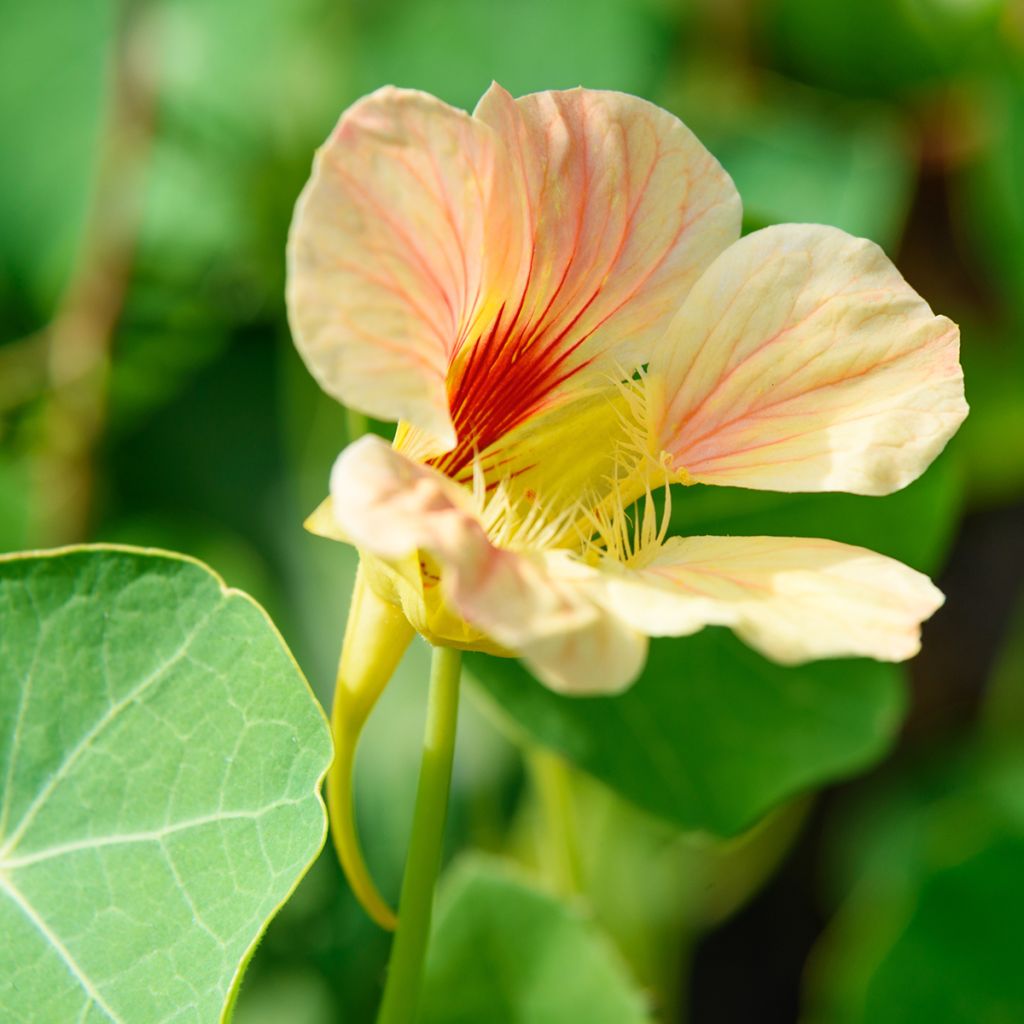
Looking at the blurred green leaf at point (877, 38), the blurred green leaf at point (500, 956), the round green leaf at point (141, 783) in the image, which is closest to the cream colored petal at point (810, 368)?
the round green leaf at point (141, 783)

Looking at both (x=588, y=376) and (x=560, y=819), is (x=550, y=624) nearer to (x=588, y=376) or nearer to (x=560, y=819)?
(x=588, y=376)

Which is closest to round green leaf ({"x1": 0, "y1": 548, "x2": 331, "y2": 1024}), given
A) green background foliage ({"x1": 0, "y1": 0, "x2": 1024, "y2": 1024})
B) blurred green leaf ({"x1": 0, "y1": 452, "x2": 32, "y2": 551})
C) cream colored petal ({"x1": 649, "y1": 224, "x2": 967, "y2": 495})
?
cream colored petal ({"x1": 649, "y1": 224, "x2": 967, "y2": 495})

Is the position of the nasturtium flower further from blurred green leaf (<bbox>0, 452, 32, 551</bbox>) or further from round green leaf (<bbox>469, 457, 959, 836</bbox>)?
blurred green leaf (<bbox>0, 452, 32, 551</bbox>)

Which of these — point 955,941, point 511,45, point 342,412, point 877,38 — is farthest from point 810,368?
point 877,38

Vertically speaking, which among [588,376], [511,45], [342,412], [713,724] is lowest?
[342,412]

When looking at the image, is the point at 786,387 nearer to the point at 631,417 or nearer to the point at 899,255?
the point at 631,417

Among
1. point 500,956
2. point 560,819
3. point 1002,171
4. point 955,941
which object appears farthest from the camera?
point 1002,171

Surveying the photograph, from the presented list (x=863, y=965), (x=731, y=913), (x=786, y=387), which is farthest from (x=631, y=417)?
(x=731, y=913)
